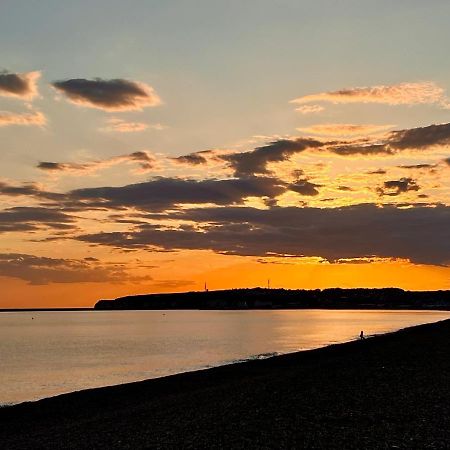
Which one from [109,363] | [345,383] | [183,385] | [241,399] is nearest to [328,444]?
[241,399]

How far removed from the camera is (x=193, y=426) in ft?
66.5

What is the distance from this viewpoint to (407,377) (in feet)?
95.8

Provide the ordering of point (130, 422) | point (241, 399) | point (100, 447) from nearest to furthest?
point (100, 447), point (130, 422), point (241, 399)

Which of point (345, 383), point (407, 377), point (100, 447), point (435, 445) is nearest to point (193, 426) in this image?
point (100, 447)

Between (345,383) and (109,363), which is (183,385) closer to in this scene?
(345,383)

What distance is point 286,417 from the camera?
20.3m

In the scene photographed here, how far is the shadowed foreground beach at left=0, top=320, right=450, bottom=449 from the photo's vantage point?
57.3 feet

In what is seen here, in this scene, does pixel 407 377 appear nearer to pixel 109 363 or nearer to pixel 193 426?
pixel 193 426

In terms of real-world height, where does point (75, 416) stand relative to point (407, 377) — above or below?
below

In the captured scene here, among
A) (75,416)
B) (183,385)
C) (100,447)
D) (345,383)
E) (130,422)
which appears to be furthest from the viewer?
(183,385)

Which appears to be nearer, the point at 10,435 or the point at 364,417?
the point at 364,417

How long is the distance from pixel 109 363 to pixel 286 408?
55060mm

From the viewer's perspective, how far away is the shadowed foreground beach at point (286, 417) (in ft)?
57.3

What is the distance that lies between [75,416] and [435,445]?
2040 centimetres
